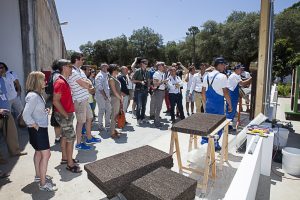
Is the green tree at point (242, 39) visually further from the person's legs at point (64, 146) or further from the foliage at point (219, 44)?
the person's legs at point (64, 146)

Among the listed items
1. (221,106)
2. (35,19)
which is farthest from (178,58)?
(221,106)

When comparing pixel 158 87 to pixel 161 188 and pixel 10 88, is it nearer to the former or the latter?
pixel 10 88

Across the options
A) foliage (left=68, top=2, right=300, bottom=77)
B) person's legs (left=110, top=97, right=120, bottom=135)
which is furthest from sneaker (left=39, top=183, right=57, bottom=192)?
foliage (left=68, top=2, right=300, bottom=77)

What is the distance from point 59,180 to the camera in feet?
14.0

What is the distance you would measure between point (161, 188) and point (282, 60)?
21147 millimetres

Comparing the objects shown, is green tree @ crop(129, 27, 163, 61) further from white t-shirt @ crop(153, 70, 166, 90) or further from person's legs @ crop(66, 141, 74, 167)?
person's legs @ crop(66, 141, 74, 167)

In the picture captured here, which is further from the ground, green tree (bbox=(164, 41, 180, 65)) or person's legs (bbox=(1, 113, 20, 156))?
green tree (bbox=(164, 41, 180, 65))

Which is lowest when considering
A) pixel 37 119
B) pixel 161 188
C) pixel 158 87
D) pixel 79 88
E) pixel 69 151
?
pixel 69 151

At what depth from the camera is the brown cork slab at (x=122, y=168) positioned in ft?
9.29

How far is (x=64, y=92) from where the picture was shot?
13.9 ft

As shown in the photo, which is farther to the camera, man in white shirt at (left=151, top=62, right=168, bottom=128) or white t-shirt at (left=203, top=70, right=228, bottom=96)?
man in white shirt at (left=151, top=62, right=168, bottom=128)

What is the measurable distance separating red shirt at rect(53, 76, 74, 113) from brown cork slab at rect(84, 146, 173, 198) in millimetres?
1478

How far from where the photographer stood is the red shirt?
4.15 metres

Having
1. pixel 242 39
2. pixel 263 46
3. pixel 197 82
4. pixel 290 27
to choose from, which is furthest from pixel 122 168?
pixel 242 39
